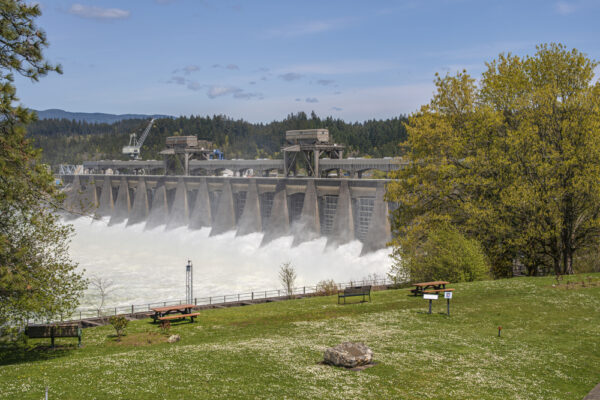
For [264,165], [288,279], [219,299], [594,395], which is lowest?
[219,299]

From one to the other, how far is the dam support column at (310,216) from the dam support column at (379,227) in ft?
37.6

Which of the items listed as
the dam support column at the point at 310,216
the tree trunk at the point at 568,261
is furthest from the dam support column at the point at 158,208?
the tree trunk at the point at 568,261

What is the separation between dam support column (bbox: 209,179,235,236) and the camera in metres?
79.1

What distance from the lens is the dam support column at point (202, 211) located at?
278ft

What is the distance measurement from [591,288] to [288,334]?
55.4ft

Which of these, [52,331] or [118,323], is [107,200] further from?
[52,331]

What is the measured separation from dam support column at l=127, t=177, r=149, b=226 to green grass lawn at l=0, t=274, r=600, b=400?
251 feet

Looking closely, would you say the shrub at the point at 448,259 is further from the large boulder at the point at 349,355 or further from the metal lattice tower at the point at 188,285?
the large boulder at the point at 349,355

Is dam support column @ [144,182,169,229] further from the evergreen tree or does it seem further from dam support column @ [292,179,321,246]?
the evergreen tree

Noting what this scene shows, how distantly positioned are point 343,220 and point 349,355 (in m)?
42.4

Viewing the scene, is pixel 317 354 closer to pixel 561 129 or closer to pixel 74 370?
pixel 74 370

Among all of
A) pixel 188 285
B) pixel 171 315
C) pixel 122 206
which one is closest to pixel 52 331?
pixel 171 315

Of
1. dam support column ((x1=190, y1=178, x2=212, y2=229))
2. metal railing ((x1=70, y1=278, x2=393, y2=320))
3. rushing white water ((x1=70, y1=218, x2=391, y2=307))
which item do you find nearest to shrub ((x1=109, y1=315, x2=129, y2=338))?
metal railing ((x1=70, y1=278, x2=393, y2=320))

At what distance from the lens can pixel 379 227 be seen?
52719 millimetres
